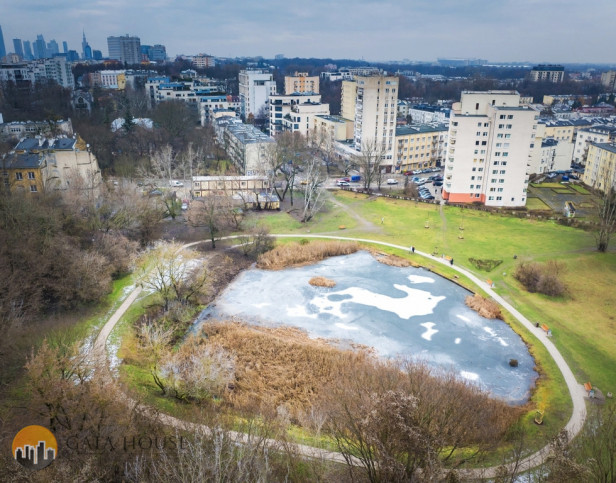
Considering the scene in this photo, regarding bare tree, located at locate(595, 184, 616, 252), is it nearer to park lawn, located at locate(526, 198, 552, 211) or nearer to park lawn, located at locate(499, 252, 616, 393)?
park lawn, located at locate(499, 252, 616, 393)

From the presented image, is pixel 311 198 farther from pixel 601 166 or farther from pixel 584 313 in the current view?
pixel 601 166

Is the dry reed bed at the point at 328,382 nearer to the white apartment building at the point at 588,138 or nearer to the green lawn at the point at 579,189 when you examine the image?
the green lawn at the point at 579,189

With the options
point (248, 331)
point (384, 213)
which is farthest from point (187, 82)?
point (248, 331)

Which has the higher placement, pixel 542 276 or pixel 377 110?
pixel 377 110

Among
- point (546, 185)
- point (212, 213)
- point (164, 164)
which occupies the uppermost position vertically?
point (164, 164)

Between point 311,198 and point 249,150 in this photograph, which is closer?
point 311,198

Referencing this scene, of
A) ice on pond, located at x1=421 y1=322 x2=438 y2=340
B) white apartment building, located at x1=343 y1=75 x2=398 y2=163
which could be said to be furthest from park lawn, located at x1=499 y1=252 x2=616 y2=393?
white apartment building, located at x1=343 y1=75 x2=398 y2=163

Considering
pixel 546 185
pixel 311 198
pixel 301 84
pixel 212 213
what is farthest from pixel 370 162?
pixel 301 84

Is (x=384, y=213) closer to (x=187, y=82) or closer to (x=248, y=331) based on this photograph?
(x=248, y=331)
